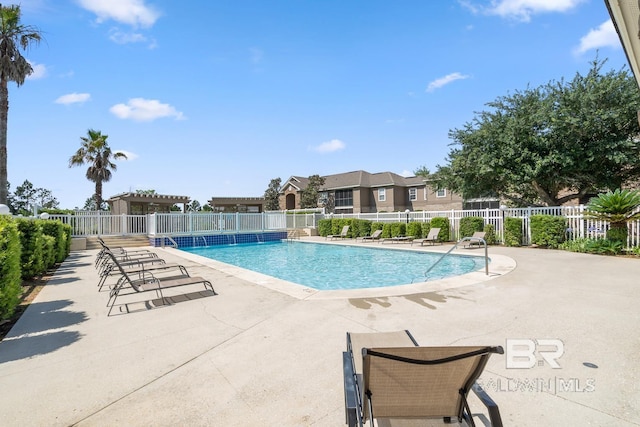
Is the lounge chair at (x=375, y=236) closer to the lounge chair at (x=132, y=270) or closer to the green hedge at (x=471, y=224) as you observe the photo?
the green hedge at (x=471, y=224)

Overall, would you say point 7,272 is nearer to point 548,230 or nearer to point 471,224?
point 548,230

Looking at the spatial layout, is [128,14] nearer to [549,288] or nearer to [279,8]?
[279,8]

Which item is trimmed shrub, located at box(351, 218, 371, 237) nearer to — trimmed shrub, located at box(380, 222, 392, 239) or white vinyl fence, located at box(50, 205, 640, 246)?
white vinyl fence, located at box(50, 205, 640, 246)

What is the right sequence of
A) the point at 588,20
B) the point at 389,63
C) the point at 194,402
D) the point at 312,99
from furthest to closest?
the point at 312,99, the point at 389,63, the point at 588,20, the point at 194,402

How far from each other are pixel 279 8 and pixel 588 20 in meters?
9.27

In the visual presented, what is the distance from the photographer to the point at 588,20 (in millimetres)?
7953

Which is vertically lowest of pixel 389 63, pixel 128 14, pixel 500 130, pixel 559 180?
pixel 559 180

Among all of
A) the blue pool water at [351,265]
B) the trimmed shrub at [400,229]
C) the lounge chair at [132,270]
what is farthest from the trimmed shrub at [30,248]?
the trimmed shrub at [400,229]

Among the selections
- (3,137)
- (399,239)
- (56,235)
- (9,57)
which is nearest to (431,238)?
(399,239)

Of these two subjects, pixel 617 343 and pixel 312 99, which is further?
pixel 312 99

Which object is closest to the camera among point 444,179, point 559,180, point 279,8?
point 279,8

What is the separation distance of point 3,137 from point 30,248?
32.3ft

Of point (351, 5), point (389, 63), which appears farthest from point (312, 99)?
point (351, 5)
